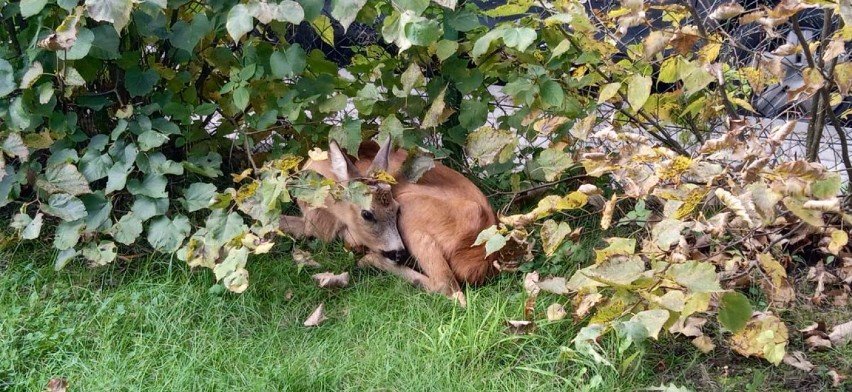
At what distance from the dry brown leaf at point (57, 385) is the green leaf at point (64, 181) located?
95 cm

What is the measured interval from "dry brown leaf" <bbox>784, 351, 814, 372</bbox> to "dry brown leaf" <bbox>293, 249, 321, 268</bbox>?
2162 mm

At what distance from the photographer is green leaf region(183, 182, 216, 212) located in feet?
13.6

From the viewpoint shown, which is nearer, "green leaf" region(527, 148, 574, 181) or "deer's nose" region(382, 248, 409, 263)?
"green leaf" region(527, 148, 574, 181)

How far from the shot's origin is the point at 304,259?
4.29 m

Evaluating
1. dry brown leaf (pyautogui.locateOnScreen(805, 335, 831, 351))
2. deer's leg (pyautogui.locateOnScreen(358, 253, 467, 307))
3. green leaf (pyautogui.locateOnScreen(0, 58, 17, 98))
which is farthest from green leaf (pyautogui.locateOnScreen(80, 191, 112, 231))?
dry brown leaf (pyautogui.locateOnScreen(805, 335, 831, 351))

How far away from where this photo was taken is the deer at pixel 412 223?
4141 millimetres

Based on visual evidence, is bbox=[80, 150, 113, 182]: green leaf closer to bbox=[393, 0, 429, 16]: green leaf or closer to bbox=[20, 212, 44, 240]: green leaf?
bbox=[20, 212, 44, 240]: green leaf

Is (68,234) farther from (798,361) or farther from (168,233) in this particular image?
(798,361)

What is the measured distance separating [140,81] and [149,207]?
598mm

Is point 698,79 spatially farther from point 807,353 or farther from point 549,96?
point 807,353

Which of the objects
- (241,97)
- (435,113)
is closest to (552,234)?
(435,113)

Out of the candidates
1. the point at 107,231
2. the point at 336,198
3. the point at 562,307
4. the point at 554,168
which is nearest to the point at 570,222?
the point at 554,168

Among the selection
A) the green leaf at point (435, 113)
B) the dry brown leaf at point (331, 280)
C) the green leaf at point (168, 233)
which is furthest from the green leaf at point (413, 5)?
the green leaf at point (168, 233)

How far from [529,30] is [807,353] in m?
1.72
